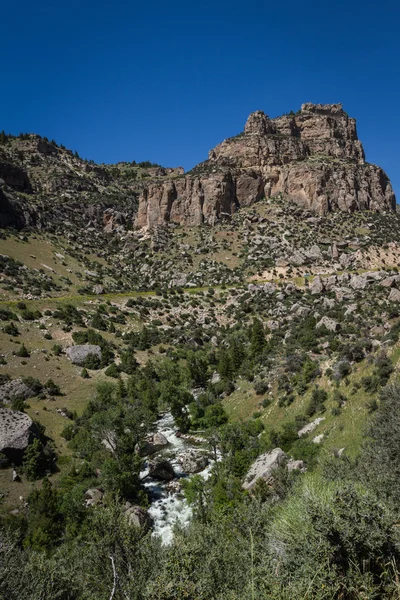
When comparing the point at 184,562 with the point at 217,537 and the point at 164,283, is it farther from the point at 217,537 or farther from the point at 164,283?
the point at 164,283

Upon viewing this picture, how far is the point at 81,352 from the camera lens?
41562 mm

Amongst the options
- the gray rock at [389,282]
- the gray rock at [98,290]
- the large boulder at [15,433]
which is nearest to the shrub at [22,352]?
the large boulder at [15,433]

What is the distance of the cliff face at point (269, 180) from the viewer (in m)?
91.7

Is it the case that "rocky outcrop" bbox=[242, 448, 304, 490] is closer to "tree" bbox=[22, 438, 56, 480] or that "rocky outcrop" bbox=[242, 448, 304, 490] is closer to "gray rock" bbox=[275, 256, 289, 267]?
"tree" bbox=[22, 438, 56, 480]

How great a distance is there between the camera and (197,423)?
32.5m

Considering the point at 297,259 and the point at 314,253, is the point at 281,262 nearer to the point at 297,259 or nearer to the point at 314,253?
the point at 297,259

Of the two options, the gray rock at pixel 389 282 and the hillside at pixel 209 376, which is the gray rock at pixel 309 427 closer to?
the hillside at pixel 209 376

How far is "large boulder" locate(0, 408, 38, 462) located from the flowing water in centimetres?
828

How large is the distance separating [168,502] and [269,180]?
297ft

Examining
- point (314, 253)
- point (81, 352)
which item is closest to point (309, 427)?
point (81, 352)

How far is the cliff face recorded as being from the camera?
301ft

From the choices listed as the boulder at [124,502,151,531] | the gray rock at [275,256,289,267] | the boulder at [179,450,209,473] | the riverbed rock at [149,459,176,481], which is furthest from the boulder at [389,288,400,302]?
Result: the boulder at [124,502,151,531]

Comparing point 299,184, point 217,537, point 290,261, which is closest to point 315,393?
point 217,537

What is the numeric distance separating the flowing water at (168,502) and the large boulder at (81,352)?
55.3 ft
